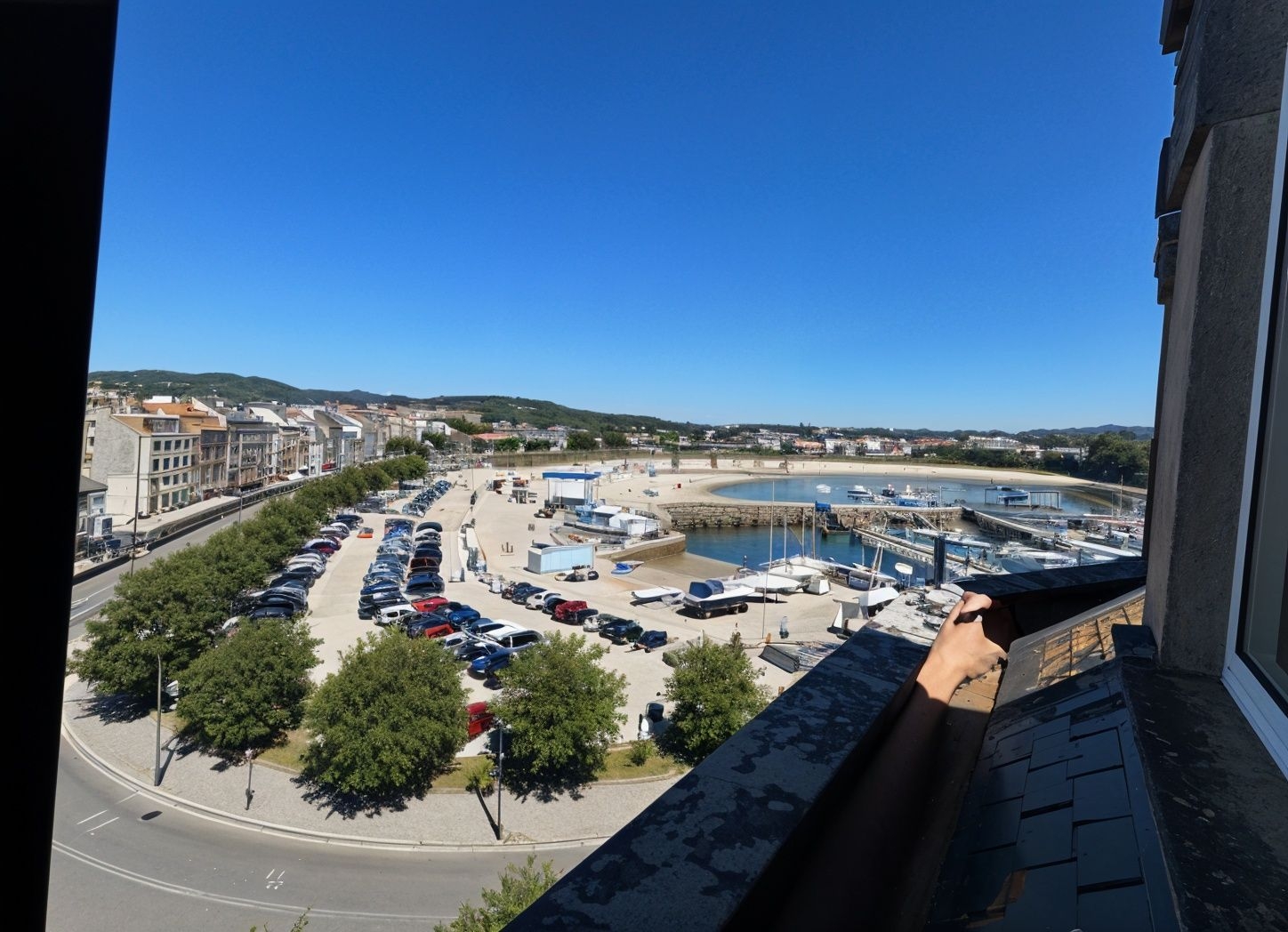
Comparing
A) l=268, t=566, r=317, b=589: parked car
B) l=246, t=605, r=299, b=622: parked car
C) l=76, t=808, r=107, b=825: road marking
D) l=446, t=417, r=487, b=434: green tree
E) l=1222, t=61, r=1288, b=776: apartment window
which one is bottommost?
l=76, t=808, r=107, b=825: road marking

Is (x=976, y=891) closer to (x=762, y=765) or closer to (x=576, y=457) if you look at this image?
(x=762, y=765)

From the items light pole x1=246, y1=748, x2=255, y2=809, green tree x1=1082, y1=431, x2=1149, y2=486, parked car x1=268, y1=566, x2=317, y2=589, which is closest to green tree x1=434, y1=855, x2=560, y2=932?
light pole x1=246, y1=748, x2=255, y2=809

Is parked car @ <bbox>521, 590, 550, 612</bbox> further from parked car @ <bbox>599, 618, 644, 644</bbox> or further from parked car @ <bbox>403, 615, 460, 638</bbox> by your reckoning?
parked car @ <bbox>403, 615, 460, 638</bbox>

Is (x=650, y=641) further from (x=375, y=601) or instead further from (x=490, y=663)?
(x=375, y=601)

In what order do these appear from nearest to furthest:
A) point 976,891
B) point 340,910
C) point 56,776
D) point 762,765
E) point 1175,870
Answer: point 56,776, point 1175,870, point 976,891, point 762,765, point 340,910

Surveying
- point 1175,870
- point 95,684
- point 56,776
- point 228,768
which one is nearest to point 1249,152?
point 1175,870

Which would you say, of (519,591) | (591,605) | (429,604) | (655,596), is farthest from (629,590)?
(429,604)
